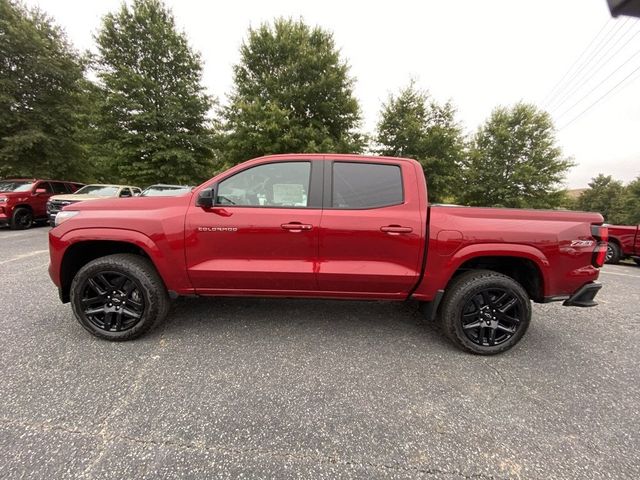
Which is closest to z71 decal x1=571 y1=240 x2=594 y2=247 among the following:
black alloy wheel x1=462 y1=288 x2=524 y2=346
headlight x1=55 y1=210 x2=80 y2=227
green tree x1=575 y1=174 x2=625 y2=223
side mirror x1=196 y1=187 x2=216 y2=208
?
black alloy wheel x1=462 y1=288 x2=524 y2=346

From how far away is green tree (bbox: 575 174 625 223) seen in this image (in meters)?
44.1

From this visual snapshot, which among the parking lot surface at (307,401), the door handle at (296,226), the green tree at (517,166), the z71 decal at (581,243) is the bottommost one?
the parking lot surface at (307,401)

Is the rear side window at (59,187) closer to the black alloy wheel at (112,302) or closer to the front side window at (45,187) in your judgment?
the front side window at (45,187)

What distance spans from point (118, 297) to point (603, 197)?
67.7 meters

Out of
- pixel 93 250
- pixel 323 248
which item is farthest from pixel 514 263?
pixel 93 250

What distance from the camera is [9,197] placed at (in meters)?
8.81

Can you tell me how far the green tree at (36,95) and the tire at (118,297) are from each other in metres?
14.3

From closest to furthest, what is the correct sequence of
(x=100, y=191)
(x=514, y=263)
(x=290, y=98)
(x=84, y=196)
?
(x=514, y=263) < (x=84, y=196) < (x=100, y=191) < (x=290, y=98)

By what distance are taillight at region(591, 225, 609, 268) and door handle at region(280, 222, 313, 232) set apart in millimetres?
2508

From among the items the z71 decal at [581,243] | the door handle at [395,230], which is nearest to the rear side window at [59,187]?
the door handle at [395,230]

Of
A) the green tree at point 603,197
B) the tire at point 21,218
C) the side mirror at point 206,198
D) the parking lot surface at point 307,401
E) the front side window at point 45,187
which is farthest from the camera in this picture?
the green tree at point 603,197

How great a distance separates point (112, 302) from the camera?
2562 millimetres

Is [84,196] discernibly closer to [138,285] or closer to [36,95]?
[36,95]

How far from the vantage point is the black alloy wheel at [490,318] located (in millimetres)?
2527
